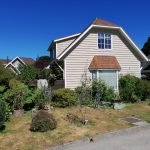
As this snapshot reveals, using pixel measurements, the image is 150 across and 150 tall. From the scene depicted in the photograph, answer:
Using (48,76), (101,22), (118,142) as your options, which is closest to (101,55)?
(101,22)

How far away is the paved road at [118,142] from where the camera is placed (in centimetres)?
1143

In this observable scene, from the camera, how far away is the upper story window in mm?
25625

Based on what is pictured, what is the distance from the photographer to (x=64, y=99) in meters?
19.1

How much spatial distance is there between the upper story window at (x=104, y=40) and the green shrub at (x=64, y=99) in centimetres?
744

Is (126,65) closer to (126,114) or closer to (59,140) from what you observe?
(126,114)

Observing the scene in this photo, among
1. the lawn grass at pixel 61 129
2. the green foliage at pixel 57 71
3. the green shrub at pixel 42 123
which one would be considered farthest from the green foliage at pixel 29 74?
the green shrub at pixel 42 123

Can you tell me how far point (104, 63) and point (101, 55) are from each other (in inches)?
34.4

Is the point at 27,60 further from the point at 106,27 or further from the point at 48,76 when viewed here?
the point at 106,27

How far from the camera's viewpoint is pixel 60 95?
63.0 ft

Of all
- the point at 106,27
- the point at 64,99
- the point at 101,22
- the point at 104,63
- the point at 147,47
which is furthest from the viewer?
the point at 147,47

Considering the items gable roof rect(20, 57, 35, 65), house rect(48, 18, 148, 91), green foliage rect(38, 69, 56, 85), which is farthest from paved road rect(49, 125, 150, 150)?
gable roof rect(20, 57, 35, 65)

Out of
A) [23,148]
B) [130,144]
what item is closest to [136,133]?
[130,144]

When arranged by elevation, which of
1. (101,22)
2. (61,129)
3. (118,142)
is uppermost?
(101,22)

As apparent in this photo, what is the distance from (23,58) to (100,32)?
40631mm
